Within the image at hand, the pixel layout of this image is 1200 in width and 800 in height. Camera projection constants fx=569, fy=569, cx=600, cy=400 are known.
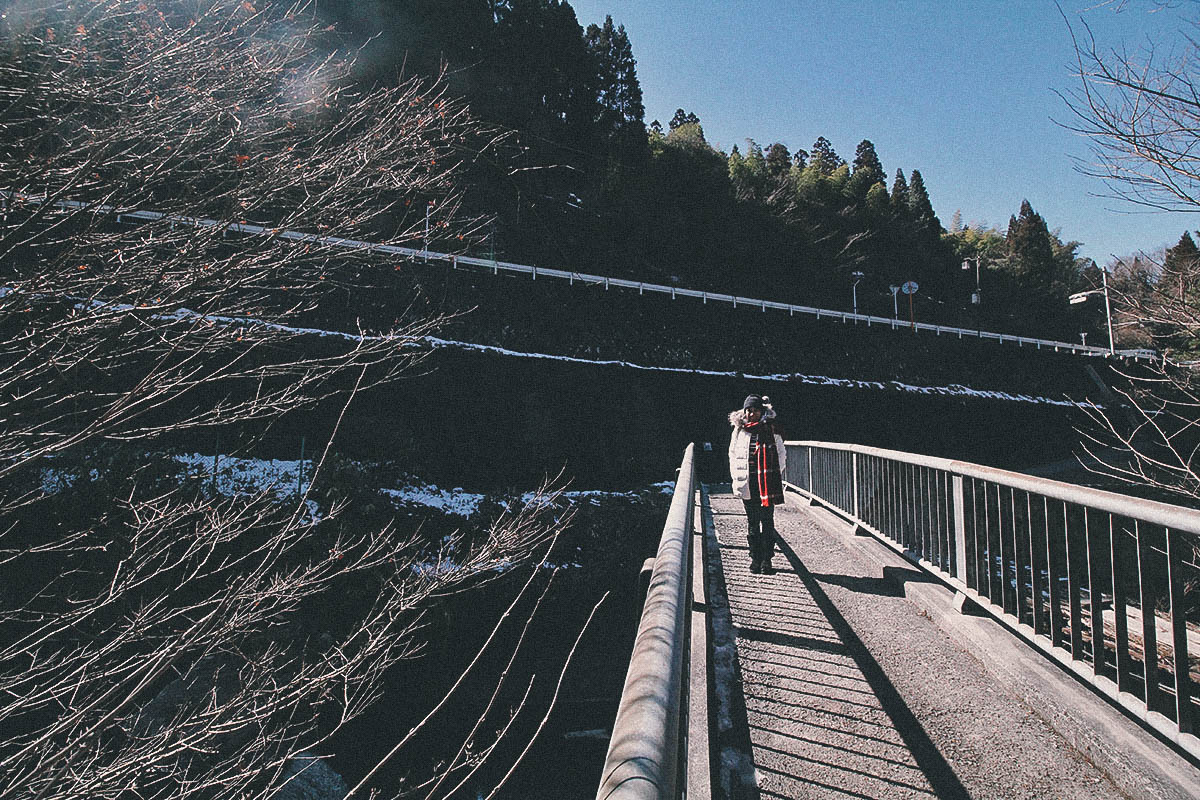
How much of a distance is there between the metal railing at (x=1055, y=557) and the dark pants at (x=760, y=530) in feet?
4.35

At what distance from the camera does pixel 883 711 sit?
3.17 metres

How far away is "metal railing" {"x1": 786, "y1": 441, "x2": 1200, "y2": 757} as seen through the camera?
2.30m

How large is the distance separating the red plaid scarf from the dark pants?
98 mm

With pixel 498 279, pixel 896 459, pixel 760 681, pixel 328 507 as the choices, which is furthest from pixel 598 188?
pixel 760 681

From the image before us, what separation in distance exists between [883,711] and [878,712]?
3 cm

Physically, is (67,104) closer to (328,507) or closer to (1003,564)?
(1003,564)

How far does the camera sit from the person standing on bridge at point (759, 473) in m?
5.68

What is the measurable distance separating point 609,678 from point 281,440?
11579 millimetres

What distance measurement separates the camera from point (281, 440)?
16.7 meters

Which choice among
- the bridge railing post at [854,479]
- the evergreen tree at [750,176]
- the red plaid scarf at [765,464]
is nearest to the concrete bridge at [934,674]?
the red plaid scarf at [765,464]

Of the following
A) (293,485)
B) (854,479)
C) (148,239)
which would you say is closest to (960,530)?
(854,479)

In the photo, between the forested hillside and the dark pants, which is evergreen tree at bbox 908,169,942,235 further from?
the dark pants

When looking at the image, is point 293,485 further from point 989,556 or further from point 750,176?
point 750,176

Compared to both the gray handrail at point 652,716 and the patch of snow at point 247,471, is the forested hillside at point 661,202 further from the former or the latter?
the patch of snow at point 247,471
